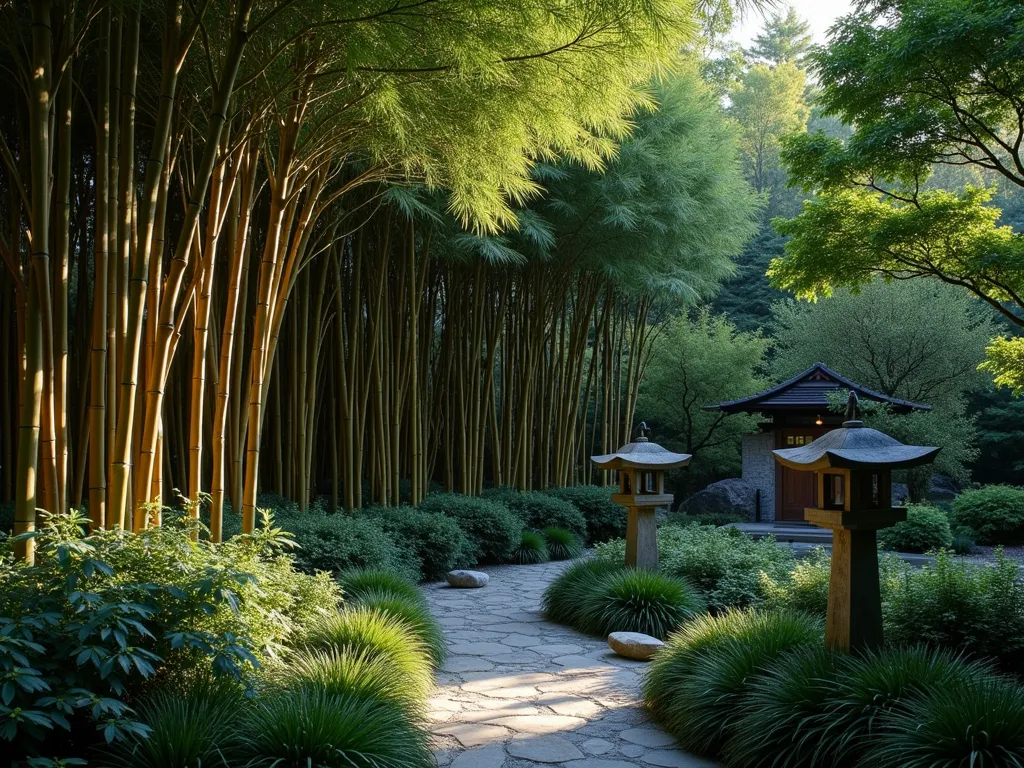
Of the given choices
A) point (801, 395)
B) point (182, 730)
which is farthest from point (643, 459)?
point (801, 395)

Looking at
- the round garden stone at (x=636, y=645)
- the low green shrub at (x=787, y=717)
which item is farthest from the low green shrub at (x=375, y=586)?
the low green shrub at (x=787, y=717)

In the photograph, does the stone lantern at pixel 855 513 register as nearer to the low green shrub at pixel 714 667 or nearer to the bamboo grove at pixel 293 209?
the low green shrub at pixel 714 667

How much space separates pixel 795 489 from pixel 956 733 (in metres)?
12.6

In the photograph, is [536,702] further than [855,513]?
Yes

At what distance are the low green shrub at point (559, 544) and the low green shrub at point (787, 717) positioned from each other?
6.33m

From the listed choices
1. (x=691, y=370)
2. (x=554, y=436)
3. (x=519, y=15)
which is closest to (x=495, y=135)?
(x=519, y=15)

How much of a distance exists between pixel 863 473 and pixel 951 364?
44.2 ft

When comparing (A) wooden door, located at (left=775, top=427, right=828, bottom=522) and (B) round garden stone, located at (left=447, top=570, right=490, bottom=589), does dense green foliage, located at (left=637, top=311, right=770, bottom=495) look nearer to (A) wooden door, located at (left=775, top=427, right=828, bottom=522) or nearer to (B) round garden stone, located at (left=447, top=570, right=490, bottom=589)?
(A) wooden door, located at (left=775, top=427, right=828, bottom=522)

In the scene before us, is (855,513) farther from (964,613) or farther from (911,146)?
(911,146)

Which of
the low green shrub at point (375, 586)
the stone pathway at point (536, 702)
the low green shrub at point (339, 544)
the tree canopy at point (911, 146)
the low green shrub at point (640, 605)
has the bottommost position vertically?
Answer: the stone pathway at point (536, 702)

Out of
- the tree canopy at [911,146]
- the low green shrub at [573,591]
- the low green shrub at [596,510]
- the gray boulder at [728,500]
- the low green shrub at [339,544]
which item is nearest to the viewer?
the tree canopy at [911,146]

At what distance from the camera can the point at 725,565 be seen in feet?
19.5

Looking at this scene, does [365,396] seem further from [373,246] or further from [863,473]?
[863,473]

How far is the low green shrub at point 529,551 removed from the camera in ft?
29.8
